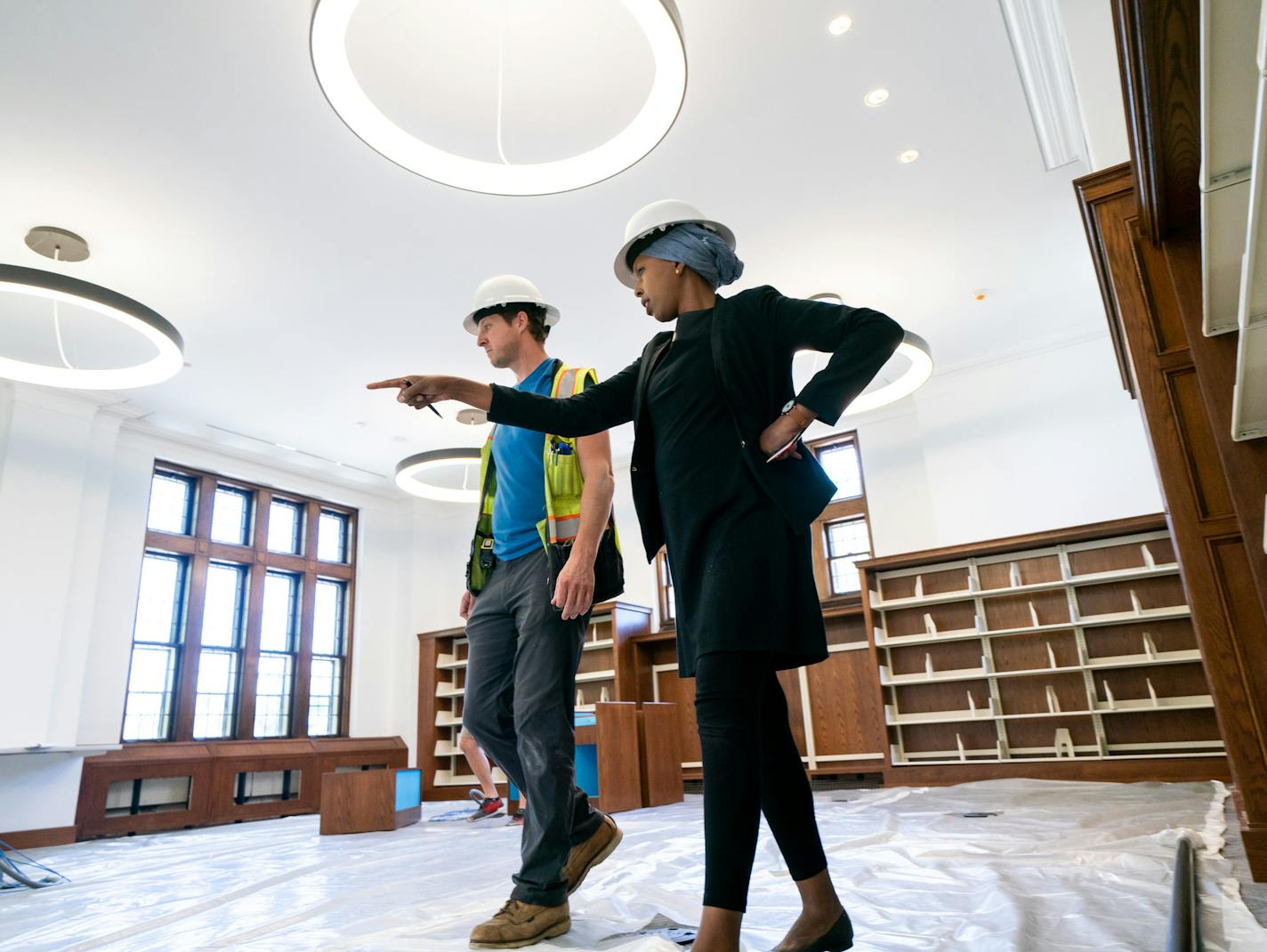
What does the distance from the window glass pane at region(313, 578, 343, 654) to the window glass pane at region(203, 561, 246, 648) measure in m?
0.92

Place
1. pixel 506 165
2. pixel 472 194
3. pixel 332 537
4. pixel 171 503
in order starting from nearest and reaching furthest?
pixel 506 165 < pixel 472 194 < pixel 171 503 < pixel 332 537

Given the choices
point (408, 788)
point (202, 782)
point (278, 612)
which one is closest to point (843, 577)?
point (408, 788)

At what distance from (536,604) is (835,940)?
2.99ft

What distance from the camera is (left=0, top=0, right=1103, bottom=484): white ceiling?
396cm

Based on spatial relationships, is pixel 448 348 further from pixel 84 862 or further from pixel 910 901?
pixel 910 901

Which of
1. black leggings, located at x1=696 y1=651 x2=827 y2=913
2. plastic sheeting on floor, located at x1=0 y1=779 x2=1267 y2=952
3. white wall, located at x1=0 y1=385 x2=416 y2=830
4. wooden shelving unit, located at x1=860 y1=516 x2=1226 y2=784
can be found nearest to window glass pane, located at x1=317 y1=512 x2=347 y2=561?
white wall, located at x1=0 y1=385 x2=416 y2=830

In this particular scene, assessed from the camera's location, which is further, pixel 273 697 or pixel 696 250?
pixel 273 697

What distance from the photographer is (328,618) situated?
9938mm

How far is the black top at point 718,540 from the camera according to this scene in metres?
1.31

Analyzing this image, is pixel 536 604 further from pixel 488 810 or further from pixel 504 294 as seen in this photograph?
pixel 488 810

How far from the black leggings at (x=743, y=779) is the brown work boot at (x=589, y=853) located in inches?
24.7

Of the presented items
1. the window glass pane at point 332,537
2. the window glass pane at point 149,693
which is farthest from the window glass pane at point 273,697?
the window glass pane at point 332,537

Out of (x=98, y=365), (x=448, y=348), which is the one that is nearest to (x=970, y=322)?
(x=448, y=348)

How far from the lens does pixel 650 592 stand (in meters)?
9.48
